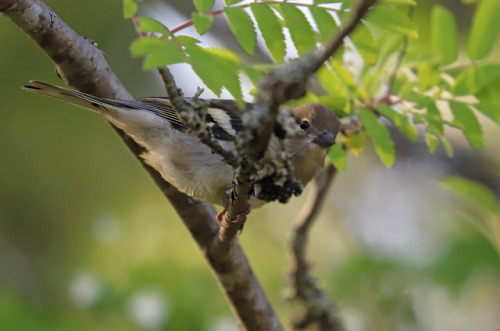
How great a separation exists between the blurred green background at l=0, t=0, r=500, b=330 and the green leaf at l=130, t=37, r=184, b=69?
2896 mm

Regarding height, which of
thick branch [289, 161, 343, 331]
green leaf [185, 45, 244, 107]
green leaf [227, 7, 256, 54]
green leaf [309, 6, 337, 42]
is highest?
green leaf [185, 45, 244, 107]

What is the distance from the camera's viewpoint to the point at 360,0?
4.93ft

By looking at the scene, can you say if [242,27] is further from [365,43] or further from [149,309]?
[149,309]

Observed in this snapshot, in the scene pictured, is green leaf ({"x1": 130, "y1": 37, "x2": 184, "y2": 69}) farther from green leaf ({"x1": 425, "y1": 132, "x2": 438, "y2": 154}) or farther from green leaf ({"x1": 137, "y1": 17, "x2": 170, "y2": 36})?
green leaf ({"x1": 425, "y1": 132, "x2": 438, "y2": 154})

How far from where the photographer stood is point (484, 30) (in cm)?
335

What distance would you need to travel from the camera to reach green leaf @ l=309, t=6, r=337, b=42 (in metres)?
2.82

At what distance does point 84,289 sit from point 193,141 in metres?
2.09

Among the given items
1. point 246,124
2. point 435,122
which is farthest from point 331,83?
point 246,124

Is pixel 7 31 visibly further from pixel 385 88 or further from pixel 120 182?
pixel 385 88

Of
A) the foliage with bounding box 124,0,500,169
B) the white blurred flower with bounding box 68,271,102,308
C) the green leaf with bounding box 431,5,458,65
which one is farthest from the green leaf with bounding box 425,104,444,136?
the white blurred flower with bounding box 68,271,102,308

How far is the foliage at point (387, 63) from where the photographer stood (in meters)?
2.64

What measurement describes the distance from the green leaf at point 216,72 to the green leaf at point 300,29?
2.04 feet

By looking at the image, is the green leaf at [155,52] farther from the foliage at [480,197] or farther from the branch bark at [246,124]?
the foliage at [480,197]

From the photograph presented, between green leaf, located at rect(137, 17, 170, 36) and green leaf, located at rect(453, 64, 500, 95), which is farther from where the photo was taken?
green leaf, located at rect(453, 64, 500, 95)
